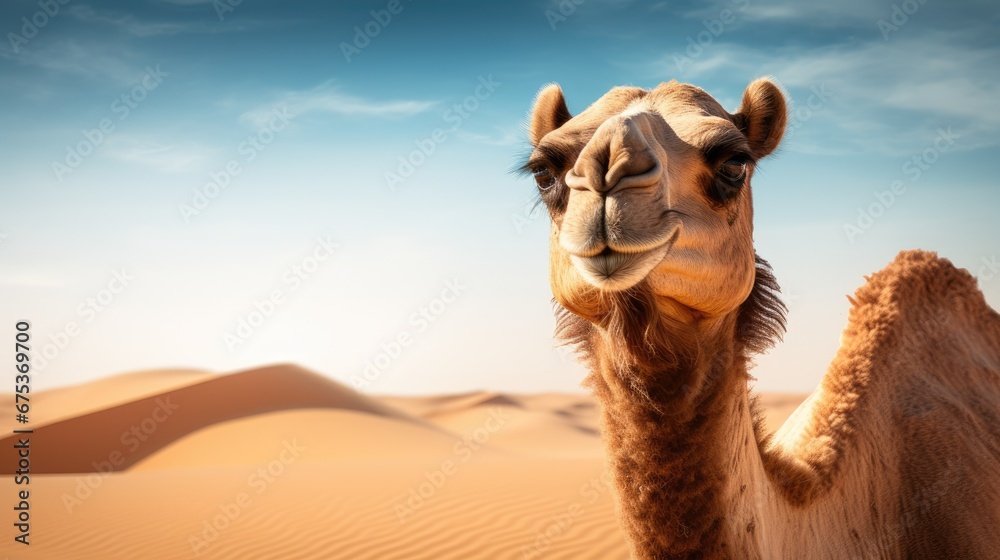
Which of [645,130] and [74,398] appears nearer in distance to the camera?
[645,130]

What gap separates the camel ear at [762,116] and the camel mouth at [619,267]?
3.84 ft

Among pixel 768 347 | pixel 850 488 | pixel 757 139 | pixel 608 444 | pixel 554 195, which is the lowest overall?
pixel 850 488

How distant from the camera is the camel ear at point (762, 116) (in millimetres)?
3035

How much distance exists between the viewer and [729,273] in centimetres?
256

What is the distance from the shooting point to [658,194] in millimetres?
2193

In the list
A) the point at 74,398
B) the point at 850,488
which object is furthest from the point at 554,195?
the point at 74,398

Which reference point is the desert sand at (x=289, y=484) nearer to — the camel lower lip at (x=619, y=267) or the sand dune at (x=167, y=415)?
the sand dune at (x=167, y=415)

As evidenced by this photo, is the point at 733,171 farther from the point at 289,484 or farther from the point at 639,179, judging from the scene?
the point at 289,484

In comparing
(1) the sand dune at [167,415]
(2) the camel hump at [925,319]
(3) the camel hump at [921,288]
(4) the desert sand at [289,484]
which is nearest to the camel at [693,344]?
(2) the camel hump at [925,319]

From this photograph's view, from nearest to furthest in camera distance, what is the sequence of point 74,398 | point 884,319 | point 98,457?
point 884,319
point 98,457
point 74,398

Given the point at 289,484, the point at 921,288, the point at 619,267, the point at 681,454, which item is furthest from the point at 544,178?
the point at 289,484

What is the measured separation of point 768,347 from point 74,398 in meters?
40.4

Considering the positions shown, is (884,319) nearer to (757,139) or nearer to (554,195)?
(757,139)

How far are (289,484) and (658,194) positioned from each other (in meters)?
14.6
